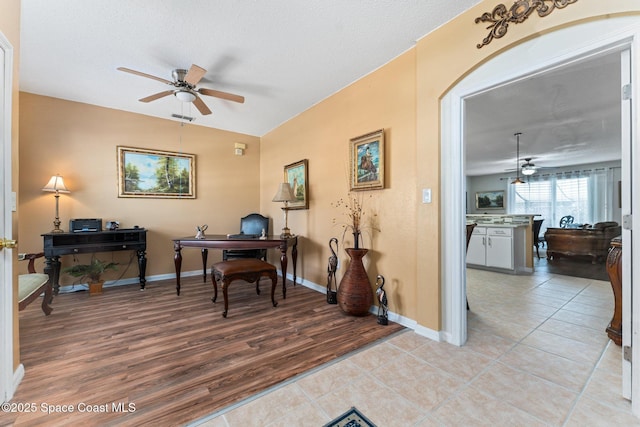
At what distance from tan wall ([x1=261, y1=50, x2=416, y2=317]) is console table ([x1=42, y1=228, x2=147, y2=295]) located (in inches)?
83.9

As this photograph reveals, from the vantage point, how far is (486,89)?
1.83m

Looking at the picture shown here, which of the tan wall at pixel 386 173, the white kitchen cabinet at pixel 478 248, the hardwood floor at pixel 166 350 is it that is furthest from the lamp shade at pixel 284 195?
Result: the white kitchen cabinet at pixel 478 248

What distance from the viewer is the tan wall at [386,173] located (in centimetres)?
236

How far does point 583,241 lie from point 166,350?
7356 millimetres

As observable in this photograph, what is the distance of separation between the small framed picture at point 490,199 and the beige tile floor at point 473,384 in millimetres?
7146

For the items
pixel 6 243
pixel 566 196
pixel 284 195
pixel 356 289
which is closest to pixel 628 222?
pixel 356 289

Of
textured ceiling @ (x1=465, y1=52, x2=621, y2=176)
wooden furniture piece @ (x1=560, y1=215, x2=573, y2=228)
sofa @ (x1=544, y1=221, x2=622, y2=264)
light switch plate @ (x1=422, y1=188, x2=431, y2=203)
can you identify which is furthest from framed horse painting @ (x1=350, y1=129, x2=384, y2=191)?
wooden furniture piece @ (x1=560, y1=215, x2=573, y2=228)

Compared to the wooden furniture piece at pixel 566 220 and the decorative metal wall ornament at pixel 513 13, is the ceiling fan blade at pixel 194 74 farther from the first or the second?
the wooden furniture piece at pixel 566 220

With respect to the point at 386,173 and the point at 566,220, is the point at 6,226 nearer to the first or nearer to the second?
the point at 386,173

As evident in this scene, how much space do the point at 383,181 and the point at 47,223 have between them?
4.16 metres

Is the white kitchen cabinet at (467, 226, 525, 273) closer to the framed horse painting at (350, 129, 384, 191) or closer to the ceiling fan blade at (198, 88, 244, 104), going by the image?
the framed horse painting at (350, 129, 384, 191)

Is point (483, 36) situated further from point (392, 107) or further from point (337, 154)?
point (337, 154)

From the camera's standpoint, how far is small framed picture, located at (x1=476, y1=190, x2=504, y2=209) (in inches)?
336

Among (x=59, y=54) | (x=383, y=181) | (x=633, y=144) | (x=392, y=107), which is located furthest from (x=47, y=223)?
(x=633, y=144)
